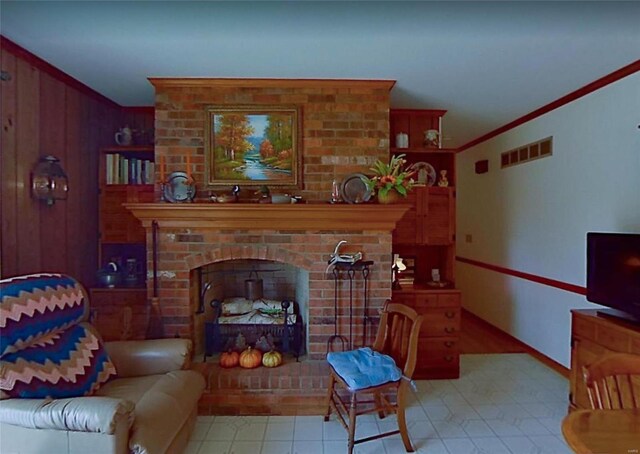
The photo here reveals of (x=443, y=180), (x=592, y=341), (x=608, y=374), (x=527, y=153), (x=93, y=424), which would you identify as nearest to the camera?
(x=608, y=374)

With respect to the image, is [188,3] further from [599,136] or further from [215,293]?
[599,136]

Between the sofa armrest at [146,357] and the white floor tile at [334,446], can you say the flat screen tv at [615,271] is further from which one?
the sofa armrest at [146,357]

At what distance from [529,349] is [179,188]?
3.65 meters

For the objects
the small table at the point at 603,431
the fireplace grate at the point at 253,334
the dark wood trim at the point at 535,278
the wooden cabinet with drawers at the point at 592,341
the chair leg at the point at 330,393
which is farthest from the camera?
the dark wood trim at the point at 535,278

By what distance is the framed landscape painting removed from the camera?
295cm

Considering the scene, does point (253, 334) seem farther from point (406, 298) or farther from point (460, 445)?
point (460, 445)

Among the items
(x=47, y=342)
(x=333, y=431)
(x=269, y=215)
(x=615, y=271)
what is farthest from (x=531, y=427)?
(x=47, y=342)

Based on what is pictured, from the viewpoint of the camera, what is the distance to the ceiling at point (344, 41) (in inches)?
74.2

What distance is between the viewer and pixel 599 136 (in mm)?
2973

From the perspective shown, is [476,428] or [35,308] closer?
[35,308]

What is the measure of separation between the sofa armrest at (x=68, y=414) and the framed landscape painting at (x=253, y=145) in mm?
1762

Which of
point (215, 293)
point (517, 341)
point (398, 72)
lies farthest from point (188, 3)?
point (517, 341)

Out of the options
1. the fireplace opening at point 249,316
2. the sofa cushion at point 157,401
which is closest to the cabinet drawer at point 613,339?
the fireplace opening at point 249,316

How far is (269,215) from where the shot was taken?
110 inches
